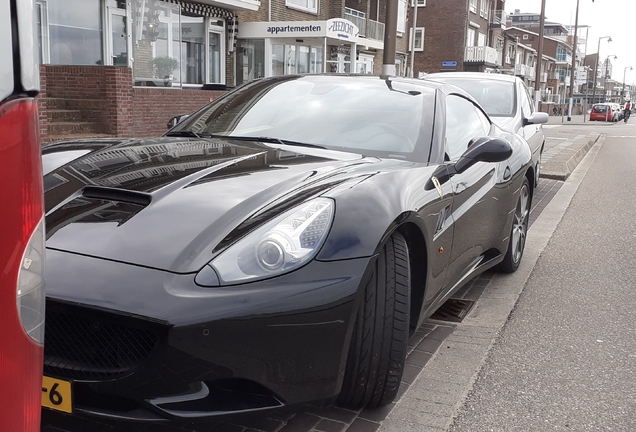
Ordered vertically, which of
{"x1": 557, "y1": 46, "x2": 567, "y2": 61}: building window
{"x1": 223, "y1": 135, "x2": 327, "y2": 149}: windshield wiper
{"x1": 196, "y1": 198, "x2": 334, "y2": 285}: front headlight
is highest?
{"x1": 557, "y1": 46, "x2": 567, "y2": 61}: building window

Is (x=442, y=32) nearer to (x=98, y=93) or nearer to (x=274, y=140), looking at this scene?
(x=98, y=93)

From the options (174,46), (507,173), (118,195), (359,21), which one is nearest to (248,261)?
(118,195)

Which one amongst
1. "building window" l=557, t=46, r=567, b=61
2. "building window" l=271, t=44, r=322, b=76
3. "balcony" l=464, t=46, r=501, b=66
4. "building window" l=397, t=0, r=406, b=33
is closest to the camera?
"building window" l=271, t=44, r=322, b=76

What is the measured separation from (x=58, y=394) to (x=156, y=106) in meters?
12.5

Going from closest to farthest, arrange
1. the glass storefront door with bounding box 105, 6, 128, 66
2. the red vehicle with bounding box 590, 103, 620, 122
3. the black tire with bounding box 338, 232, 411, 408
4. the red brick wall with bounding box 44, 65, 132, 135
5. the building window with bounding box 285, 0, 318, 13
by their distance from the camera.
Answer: the black tire with bounding box 338, 232, 411, 408, the red brick wall with bounding box 44, 65, 132, 135, the glass storefront door with bounding box 105, 6, 128, 66, the building window with bounding box 285, 0, 318, 13, the red vehicle with bounding box 590, 103, 620, 122

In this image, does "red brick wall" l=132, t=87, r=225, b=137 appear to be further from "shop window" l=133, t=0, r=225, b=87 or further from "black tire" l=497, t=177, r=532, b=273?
"black tire" l=497, t=177, r=532, b=273

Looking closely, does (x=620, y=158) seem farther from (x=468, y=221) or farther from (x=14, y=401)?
(x=14, y=401)

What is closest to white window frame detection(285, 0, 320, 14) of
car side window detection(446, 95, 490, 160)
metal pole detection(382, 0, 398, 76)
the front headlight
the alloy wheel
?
metal pole detection(382, 0, 398, 76)

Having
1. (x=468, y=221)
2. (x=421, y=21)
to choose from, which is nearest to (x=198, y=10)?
(x=468, y=221)

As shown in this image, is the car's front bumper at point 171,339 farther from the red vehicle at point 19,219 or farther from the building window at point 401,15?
the building window at point 401,15

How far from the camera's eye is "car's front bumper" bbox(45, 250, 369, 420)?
6.71ft

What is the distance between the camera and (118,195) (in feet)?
8.43

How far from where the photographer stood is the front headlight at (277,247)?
221 centimetres

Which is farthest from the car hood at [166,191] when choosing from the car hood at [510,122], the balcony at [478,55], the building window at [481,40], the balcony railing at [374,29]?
the building window at [481,40]
